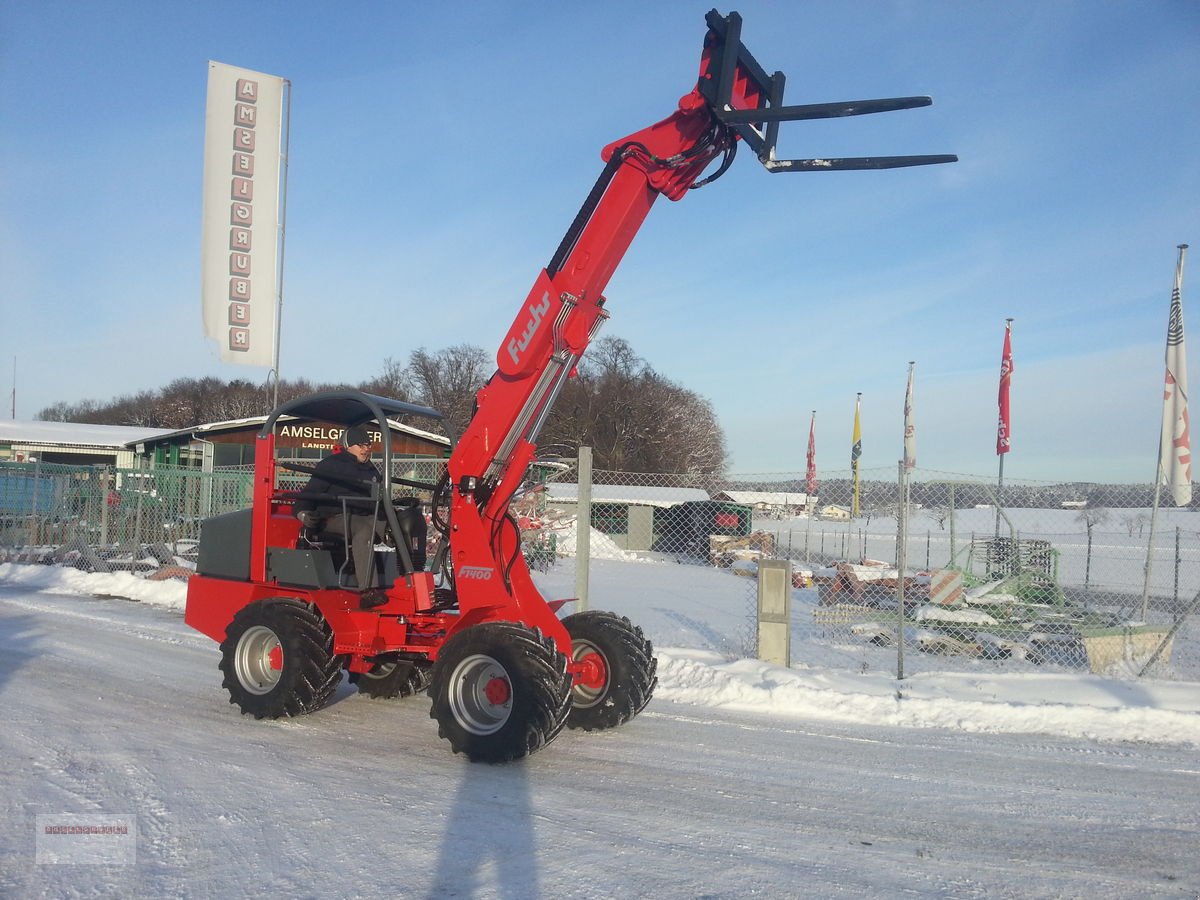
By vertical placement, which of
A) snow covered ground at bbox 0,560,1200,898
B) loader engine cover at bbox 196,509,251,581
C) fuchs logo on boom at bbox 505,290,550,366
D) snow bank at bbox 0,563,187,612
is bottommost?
snow bank at bbox 0,563,187,612

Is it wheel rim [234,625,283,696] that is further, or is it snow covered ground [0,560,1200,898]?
wheel rim [234,625,283,696]

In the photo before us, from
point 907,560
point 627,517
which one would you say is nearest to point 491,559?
point 907,560

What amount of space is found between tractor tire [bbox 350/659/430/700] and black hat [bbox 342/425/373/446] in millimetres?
1803

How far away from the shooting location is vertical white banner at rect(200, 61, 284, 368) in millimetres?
16891

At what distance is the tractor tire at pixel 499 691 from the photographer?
5469 mm

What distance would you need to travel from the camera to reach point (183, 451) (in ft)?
94.5

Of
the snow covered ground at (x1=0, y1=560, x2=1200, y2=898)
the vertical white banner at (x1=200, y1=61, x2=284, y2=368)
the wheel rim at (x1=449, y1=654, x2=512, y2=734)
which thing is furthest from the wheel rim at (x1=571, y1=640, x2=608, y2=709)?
the vertical white banner at (x1=200, y1=61, x2=284, y2=368)

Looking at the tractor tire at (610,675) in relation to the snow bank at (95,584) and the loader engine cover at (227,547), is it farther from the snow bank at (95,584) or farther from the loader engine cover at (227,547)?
the snow bank at (95,584)

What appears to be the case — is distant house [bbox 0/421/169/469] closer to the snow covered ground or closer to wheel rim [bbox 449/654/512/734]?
the snow covered ground

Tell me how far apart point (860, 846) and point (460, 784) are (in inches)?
87.2

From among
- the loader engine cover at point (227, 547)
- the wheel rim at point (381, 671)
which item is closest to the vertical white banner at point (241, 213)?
the loader engine cover at point (227, 547)

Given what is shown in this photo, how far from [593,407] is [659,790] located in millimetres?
55662

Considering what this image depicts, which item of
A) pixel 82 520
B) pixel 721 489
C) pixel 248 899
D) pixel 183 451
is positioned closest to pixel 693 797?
pixel 248 899

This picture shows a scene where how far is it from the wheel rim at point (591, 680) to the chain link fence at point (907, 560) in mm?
1370
